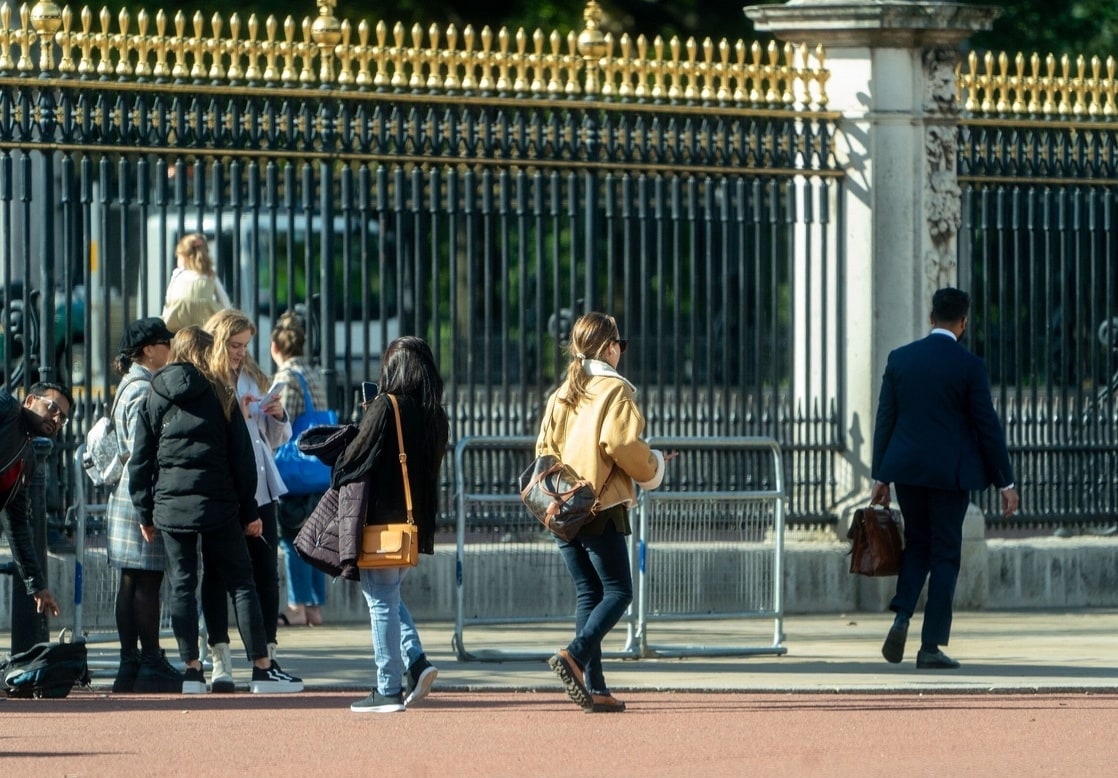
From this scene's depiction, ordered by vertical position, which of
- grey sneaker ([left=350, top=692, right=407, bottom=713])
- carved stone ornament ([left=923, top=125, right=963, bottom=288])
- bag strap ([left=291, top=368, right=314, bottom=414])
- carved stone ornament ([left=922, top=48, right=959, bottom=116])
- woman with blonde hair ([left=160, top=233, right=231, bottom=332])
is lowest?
grey sneaker ([left=350, top=692, right=407, bottom=713])

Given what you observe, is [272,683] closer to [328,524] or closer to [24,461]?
[328,524]

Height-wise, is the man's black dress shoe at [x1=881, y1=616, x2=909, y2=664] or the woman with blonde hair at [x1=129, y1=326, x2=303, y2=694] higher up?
the woman with blonde hair at [x1=129, y1=326, x2=303, y2=694]

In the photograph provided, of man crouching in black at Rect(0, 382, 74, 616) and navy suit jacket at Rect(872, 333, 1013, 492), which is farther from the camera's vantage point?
navy suit jacket at Rect(872, 333, 1013, 492)

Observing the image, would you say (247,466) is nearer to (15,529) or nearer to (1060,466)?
(15,529)

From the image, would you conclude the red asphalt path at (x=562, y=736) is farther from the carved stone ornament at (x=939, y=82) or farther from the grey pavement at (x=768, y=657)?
the carved stone ornament at (x=939, y=82)

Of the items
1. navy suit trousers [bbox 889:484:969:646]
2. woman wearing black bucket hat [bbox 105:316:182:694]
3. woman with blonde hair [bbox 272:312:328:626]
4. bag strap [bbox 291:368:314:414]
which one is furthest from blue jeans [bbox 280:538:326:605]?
navy suit trousers [bbox 889:484:969:646]

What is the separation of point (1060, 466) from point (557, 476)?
16.8ft

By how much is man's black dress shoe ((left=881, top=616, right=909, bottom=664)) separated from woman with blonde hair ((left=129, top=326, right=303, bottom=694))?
2670 mm

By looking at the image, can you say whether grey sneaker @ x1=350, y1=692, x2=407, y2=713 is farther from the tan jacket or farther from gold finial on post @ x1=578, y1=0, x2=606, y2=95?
gold finial on post @ x1=578, y1=0, x2=606, y2=95

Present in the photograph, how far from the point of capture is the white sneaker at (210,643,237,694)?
30.5 ft

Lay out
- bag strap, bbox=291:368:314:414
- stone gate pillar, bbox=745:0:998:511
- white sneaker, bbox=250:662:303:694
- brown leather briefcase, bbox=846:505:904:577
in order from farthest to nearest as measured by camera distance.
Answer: stone gate pillar, bbox=745:0:998:511, bag strap, bbox=291:368:314:414, brown leather briefcase, bbox=846:505:904:577, white sneaker, bbox=250:662:303:694

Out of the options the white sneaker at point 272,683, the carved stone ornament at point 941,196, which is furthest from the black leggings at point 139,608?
the carved stone ornament at point 941,196

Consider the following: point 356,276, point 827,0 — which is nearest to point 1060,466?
point 827,0

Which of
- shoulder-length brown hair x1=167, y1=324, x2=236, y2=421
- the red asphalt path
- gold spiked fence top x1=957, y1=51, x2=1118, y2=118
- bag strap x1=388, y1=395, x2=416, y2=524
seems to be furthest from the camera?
gold spiked fence top x1=957, y1=51, x2=1118, y2=118
